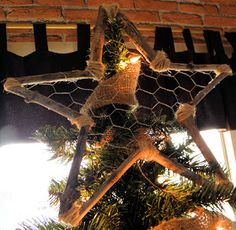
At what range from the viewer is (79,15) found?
1.33 meters

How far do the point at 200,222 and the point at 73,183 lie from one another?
8.4 inches

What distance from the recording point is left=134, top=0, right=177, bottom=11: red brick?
1413 millimetres

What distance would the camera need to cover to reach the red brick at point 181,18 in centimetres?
143

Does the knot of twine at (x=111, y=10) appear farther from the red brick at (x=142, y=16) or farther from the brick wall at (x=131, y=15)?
the red brick at (x=142, y=16)

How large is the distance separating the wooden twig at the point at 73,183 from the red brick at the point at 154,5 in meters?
1.00

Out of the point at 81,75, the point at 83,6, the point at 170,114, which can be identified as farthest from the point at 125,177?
the point at 83,6

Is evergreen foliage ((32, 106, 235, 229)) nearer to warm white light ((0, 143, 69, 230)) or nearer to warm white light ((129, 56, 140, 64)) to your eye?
warm white light ((129, 56, 140, 64))

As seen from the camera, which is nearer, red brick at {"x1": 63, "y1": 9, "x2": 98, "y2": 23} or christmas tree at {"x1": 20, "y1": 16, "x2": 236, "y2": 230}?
christmas tree at {"x1": 20, "y1": 16, "x2": 236, "y2": 230}

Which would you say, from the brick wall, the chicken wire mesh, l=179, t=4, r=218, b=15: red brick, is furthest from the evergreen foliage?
l=179, t=4, r=218, b=15: red brick

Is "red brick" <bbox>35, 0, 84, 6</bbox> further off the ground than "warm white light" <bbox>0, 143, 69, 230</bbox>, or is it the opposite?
"red brick" <bbox>35, 0, 84, 6</bbox>

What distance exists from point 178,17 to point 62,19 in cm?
49

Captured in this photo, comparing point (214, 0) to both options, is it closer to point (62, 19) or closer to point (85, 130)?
point (62, 19)

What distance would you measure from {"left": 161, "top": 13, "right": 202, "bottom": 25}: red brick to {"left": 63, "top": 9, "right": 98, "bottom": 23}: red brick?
0.30 m

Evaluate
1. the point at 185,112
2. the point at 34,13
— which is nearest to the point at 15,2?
the point at 34,13
